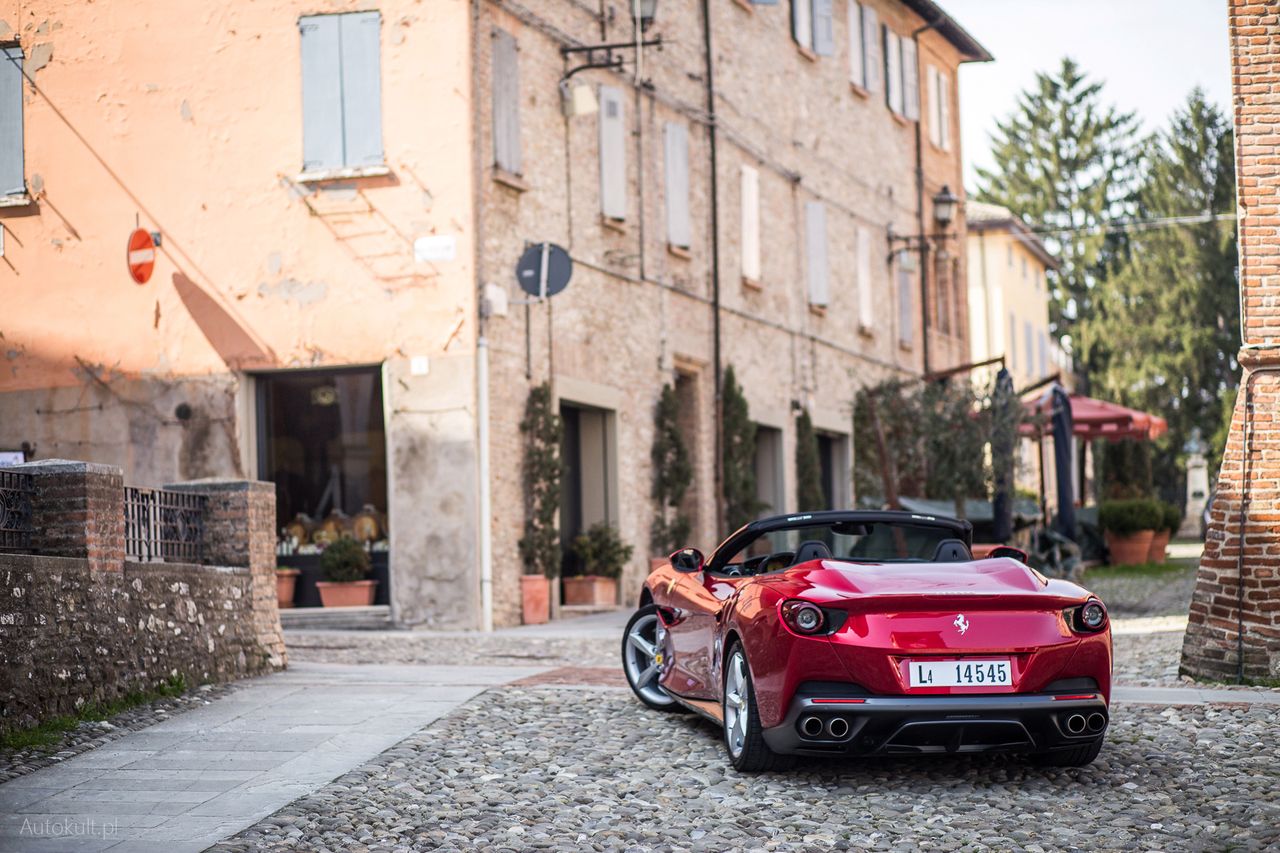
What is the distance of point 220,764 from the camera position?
767 cm

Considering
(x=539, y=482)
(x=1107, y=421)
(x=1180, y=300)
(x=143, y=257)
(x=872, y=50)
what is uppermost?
(x=872, y=50)

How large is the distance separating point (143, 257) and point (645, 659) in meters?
9.72

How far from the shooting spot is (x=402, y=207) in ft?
54.0

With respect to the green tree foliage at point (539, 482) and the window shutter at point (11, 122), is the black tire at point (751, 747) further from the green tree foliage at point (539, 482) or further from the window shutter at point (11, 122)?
the window shutter at point (11, 122)

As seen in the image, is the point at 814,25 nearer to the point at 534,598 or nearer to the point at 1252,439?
the point at 534,598

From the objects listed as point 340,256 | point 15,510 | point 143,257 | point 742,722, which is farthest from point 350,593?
point 742,722

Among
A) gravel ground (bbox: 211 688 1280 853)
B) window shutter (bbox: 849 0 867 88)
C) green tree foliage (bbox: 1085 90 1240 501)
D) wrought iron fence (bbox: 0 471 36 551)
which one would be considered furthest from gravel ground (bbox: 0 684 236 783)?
green tree foliage (bbox: 1085 90 1240 501)

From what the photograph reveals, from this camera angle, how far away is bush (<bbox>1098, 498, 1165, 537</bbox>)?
26.0m

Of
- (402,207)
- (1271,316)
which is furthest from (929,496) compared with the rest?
(1271,316)

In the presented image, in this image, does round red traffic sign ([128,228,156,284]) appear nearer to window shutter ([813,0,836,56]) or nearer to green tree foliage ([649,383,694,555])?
green tree foliage ([649,383,694,555])

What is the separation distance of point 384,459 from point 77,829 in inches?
421

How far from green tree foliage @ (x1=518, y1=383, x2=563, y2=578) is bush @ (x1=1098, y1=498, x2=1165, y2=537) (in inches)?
→ 470

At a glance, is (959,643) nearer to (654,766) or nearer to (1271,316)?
(654,766)

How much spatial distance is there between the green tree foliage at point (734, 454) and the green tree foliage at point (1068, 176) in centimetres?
3858
